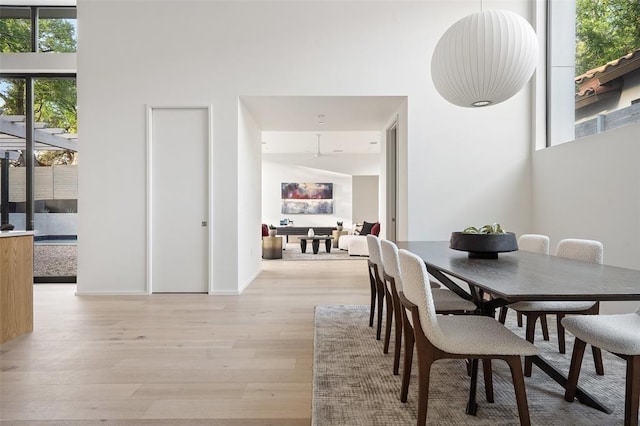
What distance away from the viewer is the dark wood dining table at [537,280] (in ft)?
4.39

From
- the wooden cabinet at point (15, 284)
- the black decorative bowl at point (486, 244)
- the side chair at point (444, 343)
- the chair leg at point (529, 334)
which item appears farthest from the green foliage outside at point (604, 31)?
the wooden cabinet at point (15, 284)

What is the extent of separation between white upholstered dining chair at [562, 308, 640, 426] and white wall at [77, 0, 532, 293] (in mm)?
2651

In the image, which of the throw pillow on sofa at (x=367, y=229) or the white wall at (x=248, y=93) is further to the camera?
the throw pillow on sofa at (x=367, y=229)

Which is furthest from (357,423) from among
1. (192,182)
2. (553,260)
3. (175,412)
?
(192,182)

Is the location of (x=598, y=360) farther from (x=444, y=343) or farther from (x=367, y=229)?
(x=367, y=229)

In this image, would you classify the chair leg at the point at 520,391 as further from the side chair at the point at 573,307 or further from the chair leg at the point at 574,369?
the side chair at the point at 573,307

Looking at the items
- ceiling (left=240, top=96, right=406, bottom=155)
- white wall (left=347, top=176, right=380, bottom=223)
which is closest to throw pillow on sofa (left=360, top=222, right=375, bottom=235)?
white wall (left=347, top=176, right=380, bottom=223)

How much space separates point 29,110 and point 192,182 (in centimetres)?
275

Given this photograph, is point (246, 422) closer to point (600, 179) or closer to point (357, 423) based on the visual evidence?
point (357, 423)

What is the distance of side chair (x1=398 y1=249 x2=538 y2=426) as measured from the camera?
1476mm

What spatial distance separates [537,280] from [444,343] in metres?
0.52

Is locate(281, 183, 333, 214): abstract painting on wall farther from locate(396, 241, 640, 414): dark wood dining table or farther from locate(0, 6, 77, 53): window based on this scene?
locate(396, 241, 640, 414): dark wood dining table

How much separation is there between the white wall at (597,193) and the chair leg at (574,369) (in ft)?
5.23

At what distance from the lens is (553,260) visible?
2197 mm
